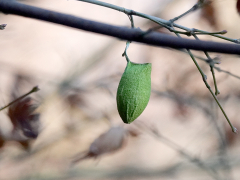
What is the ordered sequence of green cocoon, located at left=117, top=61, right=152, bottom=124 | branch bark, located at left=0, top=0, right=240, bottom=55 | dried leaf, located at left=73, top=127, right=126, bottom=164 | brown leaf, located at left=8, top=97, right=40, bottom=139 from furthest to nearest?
dried leaf, located at left=73, top=127, right=126, bottom=164, brown leaf, located at left=8, top=97, right=40, bottom=139, green cocoon, located at left=117, top=61, right=152, bottom=124, branch bark, located at left=0, top=0, right=240, bottom=55

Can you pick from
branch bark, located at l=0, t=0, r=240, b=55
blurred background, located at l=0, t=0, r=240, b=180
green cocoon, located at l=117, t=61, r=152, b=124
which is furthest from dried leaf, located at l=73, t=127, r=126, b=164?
branch bark, located at l=0, t=0, r=240, b=55

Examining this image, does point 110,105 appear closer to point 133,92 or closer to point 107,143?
point 107,143

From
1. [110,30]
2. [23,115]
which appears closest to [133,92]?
[110,30]

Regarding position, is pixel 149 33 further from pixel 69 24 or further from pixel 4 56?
pixel 4 56

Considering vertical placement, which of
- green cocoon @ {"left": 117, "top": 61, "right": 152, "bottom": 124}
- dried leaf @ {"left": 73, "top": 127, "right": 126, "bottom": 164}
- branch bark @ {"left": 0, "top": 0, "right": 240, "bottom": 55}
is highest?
dried leaf @ {"left": 73, "top": 127, "right": 126, "bottom": 164}

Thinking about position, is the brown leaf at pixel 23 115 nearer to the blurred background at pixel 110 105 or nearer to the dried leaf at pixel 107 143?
the blurred background at pixel 110 105

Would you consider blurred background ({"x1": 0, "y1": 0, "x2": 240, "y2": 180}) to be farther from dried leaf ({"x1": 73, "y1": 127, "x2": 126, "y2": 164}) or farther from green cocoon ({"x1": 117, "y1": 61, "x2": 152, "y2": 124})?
green cocoon ({"x1": 117, "y1": 61, "x2": 152, "y2": 124})
